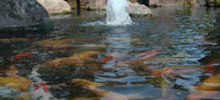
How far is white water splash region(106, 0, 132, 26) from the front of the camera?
13287mm

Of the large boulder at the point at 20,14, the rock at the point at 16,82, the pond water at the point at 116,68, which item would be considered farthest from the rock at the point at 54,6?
the rock at the point at 16,82

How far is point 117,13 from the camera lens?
1384cm

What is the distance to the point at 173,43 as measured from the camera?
23.6ft

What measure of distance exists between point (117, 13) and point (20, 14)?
4423 millimetres

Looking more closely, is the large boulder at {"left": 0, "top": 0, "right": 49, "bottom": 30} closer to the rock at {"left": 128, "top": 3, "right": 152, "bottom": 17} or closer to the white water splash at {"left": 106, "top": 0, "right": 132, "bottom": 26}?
the white water splash at {"left": 106, "top": 0, "right": 132, "bottom": 26}

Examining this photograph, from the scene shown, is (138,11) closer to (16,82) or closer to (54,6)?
(54,6)

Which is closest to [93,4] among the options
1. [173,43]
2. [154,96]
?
[173,43]

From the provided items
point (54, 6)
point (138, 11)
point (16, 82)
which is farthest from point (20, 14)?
point (54, 6)

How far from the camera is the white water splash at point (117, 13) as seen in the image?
13287 millimetres

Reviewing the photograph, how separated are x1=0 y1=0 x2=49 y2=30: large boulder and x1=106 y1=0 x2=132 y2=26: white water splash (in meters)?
3.03

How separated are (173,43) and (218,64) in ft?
7.61

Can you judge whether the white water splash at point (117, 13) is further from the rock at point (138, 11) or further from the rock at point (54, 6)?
the rock at point (54, 6)

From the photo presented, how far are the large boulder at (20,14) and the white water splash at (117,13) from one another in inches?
119

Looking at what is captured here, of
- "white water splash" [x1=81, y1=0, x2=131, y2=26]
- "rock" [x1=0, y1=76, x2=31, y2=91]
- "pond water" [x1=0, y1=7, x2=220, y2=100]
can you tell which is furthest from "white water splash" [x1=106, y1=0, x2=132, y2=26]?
"rock" [x1=0, y1=76, x2=31, y2=91]
